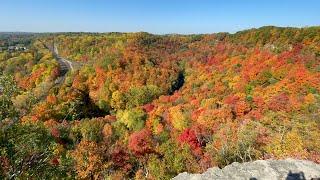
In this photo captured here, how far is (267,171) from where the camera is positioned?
55.3 ft

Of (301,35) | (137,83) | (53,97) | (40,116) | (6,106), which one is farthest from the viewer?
(301,35)

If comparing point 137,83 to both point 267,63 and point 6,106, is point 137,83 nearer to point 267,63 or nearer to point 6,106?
point 267,63

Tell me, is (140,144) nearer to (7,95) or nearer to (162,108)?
(162,108)

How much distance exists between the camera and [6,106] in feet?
50.5

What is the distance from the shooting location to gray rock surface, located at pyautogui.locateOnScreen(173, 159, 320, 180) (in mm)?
16469

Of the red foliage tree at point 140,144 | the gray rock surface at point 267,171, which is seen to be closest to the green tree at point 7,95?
the gray rock surface at point 267,171

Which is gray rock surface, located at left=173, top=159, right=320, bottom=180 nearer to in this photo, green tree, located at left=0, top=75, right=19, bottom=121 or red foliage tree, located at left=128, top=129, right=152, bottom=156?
green tree, located at left=0, top=75, right=19, bottom=121

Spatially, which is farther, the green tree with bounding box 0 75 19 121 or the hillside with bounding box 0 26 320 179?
the hillside with bounding box 0 26 320 179

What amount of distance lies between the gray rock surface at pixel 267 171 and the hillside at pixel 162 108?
447 centimetres

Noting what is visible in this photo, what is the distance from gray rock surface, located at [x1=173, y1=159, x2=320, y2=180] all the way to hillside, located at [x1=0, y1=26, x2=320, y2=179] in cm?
447

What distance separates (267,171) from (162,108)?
254 ft

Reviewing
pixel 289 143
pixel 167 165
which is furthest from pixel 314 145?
pixel 167 165

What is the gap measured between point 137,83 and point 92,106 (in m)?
20.5

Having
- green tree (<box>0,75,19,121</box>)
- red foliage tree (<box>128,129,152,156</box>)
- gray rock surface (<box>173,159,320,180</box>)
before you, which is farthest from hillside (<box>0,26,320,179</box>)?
gray rock surface (<box>173,159,320,180</box>)
